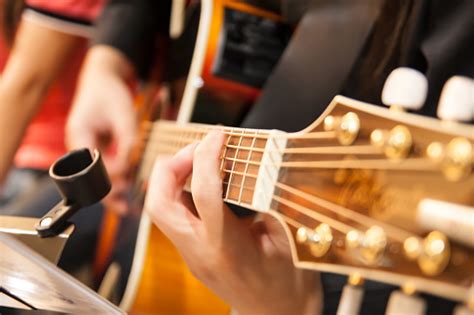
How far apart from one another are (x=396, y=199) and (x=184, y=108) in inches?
19.0

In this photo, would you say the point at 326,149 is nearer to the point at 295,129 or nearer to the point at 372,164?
the point at 372,164

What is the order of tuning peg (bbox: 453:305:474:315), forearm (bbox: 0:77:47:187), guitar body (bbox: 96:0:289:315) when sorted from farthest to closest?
1. forearm (bbox: 0:77:47:187)
2. guitar body (bbox: 96:0:289:315)
3. tuning peg (bbox: 453:305:474:315)

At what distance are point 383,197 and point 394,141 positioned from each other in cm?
4

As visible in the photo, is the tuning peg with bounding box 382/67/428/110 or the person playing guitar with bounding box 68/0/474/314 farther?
the person playing guitar with bounding box 68/0/474/314

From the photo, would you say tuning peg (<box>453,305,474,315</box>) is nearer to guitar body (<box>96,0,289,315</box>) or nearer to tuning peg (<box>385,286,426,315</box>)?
tuning peg (<box>385,286,426,315</box>)

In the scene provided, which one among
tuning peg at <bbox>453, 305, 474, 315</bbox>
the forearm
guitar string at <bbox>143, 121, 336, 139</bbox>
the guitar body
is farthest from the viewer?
the forearm

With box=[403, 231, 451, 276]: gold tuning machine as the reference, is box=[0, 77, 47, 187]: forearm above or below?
below

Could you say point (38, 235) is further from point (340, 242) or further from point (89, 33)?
point (89, 33)

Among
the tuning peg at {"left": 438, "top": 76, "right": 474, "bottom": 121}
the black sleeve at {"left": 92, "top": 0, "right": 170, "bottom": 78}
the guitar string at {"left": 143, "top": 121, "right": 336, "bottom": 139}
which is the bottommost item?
the guitar string at {"left": 143, "top": 121, "right": 336, "bottom": 139}

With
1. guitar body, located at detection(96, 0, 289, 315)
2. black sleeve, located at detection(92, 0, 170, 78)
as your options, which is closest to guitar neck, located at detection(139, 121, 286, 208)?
guitar body, located at detection(96, 0, 289, 315)

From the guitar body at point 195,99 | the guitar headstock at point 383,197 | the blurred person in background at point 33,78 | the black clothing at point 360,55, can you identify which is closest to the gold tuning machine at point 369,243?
the guitar headstock at point 383,197

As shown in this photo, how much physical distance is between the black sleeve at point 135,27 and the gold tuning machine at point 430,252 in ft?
2.42

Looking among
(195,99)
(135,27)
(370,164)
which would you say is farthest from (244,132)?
(135,27)

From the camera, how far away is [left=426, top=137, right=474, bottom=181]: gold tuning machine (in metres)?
0.28
